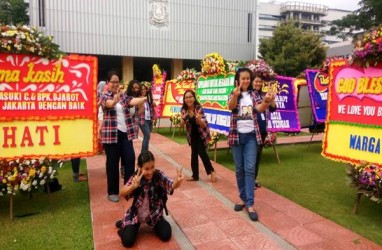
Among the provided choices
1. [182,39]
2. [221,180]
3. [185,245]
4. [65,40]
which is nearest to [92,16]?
[65,40]

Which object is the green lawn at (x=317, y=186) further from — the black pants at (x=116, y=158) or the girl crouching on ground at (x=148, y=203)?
the black pants at (x=116, y=158)

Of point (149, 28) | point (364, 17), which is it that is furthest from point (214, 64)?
point (364, 17)

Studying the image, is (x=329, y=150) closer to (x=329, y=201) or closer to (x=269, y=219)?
(x=329, y=201)

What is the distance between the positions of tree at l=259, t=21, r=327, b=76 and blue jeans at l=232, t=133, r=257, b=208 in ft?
80.9

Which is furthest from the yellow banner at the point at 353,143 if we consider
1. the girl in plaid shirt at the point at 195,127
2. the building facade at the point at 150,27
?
the building facade at the point at 150,27

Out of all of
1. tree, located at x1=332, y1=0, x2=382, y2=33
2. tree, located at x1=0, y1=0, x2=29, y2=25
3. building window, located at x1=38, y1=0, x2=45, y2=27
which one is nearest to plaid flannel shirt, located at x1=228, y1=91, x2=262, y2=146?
tree, located at x1=332, y1=0, x2=382, y2=33

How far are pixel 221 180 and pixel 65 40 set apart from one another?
1074 inches

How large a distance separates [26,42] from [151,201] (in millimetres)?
2391

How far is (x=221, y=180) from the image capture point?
5676mm

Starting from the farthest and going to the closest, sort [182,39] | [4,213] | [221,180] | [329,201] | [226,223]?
[182,39] → [221,180] → [329,201] → [4,213] → [226,223]

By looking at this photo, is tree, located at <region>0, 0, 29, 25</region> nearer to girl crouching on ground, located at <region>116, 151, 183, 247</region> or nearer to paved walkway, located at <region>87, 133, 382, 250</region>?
paved walkway, located at <region>87, 133, 382, 250</region>

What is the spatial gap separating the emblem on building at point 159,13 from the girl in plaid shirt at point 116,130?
2846 cm

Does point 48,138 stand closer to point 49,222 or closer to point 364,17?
point 49,222

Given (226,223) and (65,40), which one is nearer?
(226,223)
